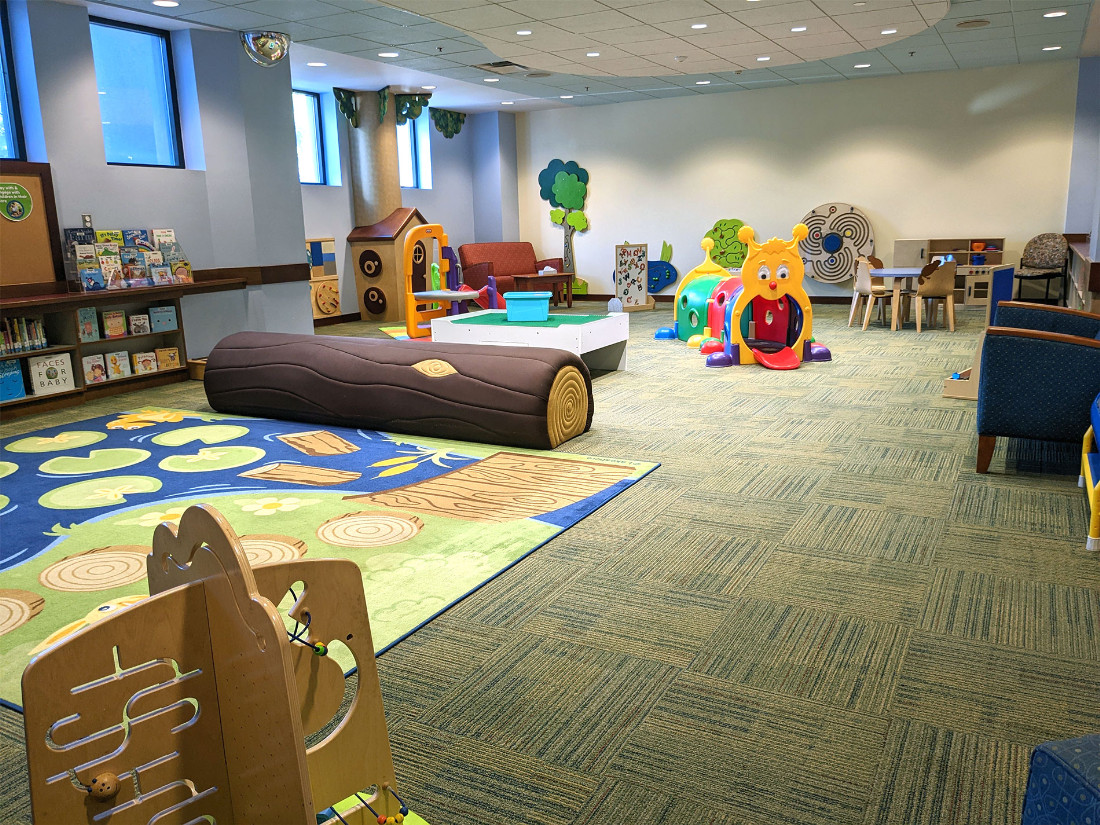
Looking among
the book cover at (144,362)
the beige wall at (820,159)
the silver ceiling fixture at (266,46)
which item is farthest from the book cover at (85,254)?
the beige wall at (820,159)

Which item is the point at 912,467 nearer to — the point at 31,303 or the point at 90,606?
the point at 90,606

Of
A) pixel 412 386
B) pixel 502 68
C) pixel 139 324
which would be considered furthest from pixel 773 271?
pixel 139 324

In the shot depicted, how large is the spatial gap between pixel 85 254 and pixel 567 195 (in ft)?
26.5

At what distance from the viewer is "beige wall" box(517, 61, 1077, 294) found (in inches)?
411

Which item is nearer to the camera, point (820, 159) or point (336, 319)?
point (336, 319)

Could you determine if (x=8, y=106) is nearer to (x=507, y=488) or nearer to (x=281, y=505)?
(x=281, y=505)

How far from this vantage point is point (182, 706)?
129 centimetres

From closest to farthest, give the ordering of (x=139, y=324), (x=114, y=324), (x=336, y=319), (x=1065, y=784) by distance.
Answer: (x=1065, y=784) → (x=114, y=324) → (x=139, y=324) → (x=336, y=319)

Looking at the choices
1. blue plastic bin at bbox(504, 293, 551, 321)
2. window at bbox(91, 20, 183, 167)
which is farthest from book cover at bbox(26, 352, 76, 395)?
blue plastic bin at bbox(504, 293, 551, 321)

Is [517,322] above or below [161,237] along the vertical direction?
below

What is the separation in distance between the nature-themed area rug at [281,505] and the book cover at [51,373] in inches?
36.2

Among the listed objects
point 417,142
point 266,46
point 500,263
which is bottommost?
point 500,263

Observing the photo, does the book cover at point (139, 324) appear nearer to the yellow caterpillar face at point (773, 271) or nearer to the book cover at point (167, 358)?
the book cover at point (167, 358)

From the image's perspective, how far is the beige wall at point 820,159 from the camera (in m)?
10.4
